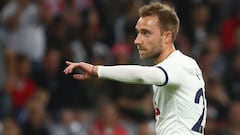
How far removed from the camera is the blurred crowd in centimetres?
1084

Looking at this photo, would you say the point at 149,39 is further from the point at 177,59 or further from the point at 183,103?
the point at 183,103

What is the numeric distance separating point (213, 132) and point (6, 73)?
291 cm

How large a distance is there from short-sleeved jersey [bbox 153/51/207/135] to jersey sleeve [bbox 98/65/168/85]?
0.81 ft

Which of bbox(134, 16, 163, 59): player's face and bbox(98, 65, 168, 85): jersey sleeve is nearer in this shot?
bbox(98, 65, 168, 85): jersey sleeve

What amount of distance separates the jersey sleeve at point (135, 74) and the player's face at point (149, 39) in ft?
0.94

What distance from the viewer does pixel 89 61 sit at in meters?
11.6

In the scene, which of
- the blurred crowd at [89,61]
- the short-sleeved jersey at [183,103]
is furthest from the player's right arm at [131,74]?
the blurred crowd at [89,61]

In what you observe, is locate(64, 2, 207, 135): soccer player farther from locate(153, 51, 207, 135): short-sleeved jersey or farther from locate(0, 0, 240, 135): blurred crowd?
locate(0, 0, 240, 135): blurred crowd

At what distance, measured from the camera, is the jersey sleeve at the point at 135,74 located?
5.82 m

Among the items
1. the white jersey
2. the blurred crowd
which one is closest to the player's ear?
the white jersey

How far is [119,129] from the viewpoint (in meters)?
10.9

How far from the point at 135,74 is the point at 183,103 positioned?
520mm

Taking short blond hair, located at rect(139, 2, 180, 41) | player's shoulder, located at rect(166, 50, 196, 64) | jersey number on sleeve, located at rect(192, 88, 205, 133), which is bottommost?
jersey number on sleeve, located at rect(192, 88, 205, 133)

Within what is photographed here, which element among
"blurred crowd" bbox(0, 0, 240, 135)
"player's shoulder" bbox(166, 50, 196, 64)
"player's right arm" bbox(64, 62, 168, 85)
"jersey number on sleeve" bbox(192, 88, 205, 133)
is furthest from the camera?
"blurred crowd" bbox(0, 0, 240, 135)
